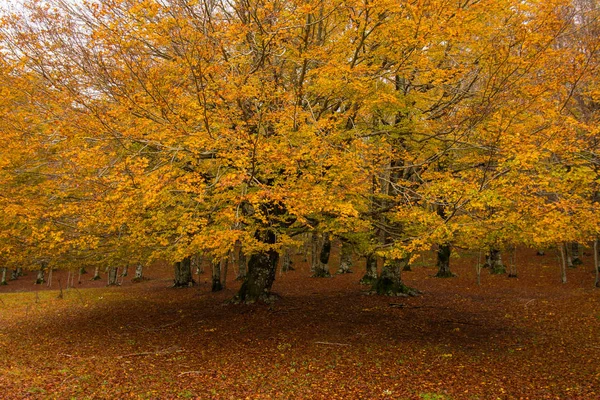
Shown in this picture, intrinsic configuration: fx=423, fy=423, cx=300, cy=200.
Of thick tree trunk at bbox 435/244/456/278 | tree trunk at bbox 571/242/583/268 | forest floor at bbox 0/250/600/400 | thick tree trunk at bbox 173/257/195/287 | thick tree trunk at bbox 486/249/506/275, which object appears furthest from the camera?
tree trunk at bbox 571/242/583/268

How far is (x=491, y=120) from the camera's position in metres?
11.7

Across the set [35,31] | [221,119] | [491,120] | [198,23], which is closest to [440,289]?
[491,120]

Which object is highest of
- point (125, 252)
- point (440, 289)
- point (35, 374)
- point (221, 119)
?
point (221, 119)

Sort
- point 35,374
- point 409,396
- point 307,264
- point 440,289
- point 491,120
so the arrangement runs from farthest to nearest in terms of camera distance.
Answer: point 307,264
point 440,289
point 491,120
point 35,374
point 409,396

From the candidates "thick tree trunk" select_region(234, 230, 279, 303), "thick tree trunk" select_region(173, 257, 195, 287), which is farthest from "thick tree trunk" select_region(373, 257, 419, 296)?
"thick tree trunk" select_region(173, 257, 195, 287)

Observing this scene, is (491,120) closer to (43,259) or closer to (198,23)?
(198,23)

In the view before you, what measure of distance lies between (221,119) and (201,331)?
24.0 ft

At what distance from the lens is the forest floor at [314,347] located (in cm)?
873

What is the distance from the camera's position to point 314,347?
1180cm

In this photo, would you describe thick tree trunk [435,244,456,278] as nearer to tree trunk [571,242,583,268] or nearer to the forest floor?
the forest floor

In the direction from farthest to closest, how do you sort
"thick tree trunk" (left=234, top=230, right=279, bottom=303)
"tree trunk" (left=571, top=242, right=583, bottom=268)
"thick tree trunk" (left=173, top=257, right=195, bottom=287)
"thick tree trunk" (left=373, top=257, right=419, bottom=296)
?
"tree trunk" (left=571, top=242, right=583, bottom=268)
"thick tree trunk" (left=173, top=257, right=195, bottom=287)
"thick tree trunk" (left=373, top=257, right=419, bottom=296)
"thick tree trunk" (left=234, top=230, right=279, bottom=303)

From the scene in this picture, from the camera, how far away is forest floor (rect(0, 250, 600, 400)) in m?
8.73

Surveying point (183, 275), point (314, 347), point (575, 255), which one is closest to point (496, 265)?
point (575, 255)

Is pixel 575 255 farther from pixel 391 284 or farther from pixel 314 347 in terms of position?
pixel 314 347
